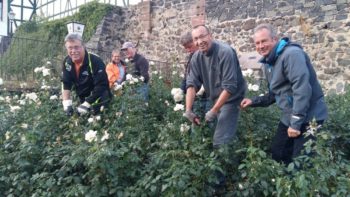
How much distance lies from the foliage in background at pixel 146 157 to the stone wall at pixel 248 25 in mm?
3825

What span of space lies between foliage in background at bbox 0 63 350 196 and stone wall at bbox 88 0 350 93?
382 cm

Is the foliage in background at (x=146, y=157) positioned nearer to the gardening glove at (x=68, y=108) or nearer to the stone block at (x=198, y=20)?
the gardening glove at (x=68, y=108)

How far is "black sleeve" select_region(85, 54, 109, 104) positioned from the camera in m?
5.12

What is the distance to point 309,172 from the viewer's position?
11.1 ft

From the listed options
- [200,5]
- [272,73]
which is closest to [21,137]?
[272,73]

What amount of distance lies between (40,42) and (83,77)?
10767mm

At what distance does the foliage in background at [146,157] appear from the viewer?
3570 millimetres

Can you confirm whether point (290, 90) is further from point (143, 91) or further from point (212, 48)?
point (143, 91)

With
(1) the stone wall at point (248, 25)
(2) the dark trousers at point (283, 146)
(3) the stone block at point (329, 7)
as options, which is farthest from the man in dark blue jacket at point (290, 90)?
(3) the stone block at point (329, 7)

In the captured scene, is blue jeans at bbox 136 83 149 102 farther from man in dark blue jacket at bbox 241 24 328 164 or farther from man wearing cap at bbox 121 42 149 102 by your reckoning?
man in dark blue jacket at bbox 241 24 328 164

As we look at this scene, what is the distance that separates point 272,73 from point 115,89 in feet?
6.62

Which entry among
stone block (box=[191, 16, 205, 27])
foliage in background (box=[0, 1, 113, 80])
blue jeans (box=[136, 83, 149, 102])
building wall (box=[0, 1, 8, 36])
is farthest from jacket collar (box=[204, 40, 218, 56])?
building wall (box=[0, 1, 8, 36])

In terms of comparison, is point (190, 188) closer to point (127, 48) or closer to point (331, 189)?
point (331, 189)

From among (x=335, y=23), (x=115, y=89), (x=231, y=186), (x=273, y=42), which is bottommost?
(x=231, y=186)
